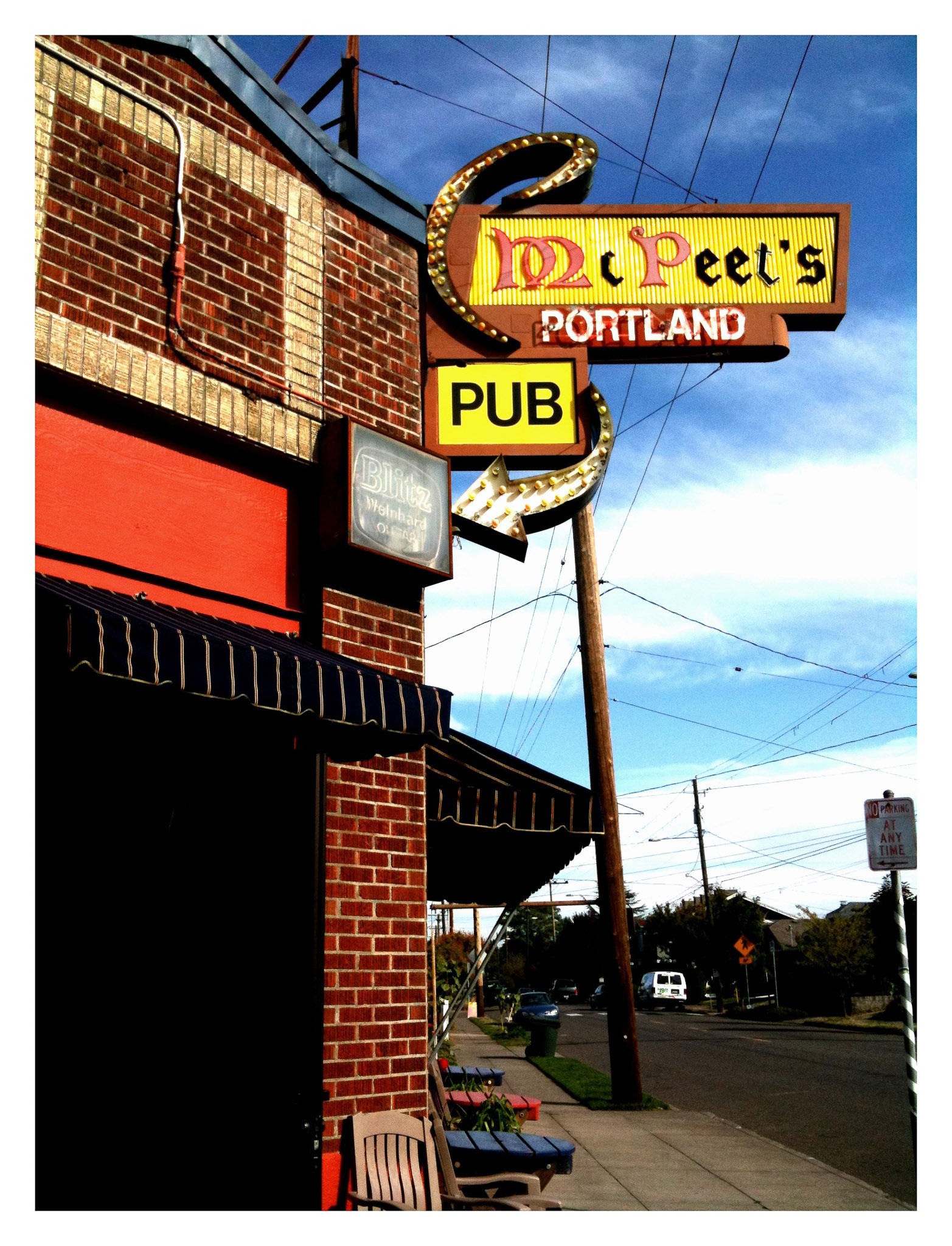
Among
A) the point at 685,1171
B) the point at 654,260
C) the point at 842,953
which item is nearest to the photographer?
the point at 654,260

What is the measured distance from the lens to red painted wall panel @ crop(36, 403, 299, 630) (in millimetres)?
5043

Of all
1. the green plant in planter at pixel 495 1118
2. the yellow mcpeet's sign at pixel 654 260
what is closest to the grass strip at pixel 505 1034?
the green plant in planter at pixel 495 1118

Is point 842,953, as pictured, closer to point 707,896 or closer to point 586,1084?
point 707,896

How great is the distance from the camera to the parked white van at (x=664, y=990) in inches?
1992

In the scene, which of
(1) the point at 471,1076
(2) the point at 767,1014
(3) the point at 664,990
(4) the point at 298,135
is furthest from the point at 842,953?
(4) the point at 298,135

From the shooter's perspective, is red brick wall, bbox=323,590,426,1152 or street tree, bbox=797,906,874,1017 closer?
red brick wall, bbox=323,590,426,1152

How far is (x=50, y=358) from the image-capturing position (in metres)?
5.01

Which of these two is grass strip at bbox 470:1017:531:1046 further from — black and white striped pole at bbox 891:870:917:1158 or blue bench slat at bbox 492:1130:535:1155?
blue bench slat at bbox 492:1130:535:1155

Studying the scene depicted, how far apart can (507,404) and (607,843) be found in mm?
9631

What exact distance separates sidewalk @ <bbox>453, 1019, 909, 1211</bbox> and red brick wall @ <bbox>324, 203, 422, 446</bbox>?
18.6ft

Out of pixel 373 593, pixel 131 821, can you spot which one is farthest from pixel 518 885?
pixel 131 821

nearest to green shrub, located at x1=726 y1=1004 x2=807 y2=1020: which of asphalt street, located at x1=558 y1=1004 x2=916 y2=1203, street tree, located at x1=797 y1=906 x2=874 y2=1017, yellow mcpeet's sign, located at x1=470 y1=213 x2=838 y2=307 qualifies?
street tree, located at x1=797 y1=906 x2=874 y2=1017

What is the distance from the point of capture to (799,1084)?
17.2 m

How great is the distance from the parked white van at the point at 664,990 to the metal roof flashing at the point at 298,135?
158 ft
